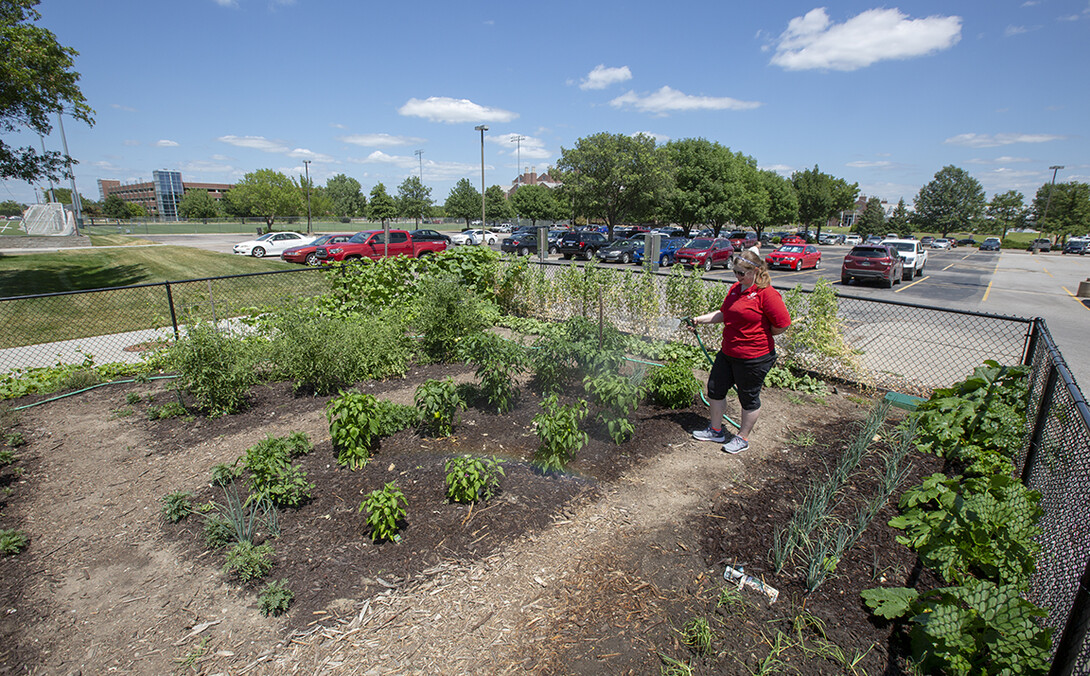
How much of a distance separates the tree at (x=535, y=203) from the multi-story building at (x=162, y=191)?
8862 cm

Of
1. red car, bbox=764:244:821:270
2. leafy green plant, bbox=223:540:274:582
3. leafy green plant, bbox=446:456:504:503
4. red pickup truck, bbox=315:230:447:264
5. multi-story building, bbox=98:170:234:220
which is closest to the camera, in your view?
leafy green plant, bbox=223:540:274:582

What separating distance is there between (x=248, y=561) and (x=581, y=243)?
1075 inches

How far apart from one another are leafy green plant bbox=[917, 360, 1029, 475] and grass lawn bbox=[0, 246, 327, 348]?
737 cm

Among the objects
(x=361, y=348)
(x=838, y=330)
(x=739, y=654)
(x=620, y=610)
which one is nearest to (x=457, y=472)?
(x=620, y=610)

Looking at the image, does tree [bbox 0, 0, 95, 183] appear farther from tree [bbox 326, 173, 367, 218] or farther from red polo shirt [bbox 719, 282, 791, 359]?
tree [bbox 326, 173, 367, 218]

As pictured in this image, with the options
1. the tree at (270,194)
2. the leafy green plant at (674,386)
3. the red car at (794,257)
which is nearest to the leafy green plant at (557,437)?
the leafy green plant at (674,386)

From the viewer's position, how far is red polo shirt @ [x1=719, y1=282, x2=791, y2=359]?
418 centimetres

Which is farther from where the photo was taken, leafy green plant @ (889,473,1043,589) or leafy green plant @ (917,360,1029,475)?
leafy green plant @ (917,360,1029,475)

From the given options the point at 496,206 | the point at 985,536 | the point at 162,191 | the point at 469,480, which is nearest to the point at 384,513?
the point at 469,480

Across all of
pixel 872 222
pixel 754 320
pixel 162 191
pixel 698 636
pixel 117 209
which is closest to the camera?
pixel 698 636

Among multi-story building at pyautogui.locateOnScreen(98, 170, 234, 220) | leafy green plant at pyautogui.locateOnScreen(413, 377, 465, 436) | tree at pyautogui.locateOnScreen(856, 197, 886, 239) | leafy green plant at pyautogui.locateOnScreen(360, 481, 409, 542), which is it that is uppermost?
multi-story building at pyautogui.locateOnScreen(98, 170, 234, 220)

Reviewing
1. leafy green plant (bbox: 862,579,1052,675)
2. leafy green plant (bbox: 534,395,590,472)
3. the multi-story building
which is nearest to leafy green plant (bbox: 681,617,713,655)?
leafy green plant (bbox: 862,579,1052,675)

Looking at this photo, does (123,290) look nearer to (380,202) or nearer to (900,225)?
(380,202)

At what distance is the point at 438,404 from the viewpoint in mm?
4445
